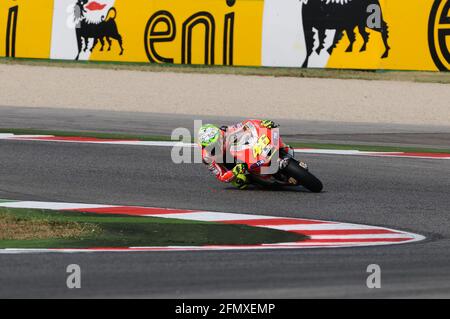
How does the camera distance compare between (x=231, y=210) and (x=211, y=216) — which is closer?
(x=211, y=216)

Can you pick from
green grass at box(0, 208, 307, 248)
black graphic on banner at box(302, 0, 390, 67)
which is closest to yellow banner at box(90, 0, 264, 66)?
black graphic on banner at box(302, 0, 390, 67)

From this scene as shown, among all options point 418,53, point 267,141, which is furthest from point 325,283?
point 418,53

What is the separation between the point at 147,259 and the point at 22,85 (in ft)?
56.2

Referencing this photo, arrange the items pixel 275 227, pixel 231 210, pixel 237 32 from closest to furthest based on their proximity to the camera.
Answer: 1. pixel 275 227
2. pixel 231 210
3. pixel 237 32

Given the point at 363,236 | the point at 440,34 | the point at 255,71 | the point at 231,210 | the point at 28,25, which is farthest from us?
the point at 255,71

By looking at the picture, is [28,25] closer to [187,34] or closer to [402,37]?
[187,34]

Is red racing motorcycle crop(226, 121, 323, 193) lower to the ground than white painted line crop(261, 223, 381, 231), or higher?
higher

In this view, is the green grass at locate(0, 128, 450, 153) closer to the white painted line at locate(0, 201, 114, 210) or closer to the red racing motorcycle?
the red racing motorcycle

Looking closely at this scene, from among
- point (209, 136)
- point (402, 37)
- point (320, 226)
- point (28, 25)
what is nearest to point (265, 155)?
point (209, 136)

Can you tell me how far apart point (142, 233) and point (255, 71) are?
18033mm

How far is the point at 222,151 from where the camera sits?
13.5 metres

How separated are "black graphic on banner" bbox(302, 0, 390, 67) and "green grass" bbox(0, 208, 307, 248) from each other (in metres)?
14.2

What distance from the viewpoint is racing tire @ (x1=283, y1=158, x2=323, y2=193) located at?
13641 millimetres
